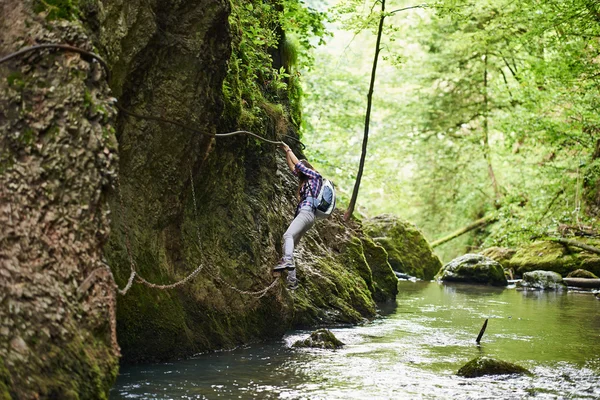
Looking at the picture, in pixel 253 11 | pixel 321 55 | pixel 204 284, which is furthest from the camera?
pixel 321 55

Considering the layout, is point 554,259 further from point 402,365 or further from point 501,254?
point 402,365

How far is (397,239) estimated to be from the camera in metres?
27.6

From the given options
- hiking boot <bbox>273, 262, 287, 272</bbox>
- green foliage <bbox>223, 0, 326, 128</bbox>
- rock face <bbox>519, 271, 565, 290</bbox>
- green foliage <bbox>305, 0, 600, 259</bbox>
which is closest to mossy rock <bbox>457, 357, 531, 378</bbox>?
hiking boot <bbox>273, 262, 287, 272</bbox>

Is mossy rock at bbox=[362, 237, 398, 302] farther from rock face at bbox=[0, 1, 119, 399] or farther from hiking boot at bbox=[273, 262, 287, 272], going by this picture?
rock face at bbox=[0, 1, 119, 399]

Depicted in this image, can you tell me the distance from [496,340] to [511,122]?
42.9ft

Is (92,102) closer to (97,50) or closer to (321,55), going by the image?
(97,50)

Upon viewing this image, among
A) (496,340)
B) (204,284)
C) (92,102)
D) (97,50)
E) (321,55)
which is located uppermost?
(321,55)

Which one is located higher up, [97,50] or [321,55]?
[321,55]

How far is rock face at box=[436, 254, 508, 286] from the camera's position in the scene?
24.6 m

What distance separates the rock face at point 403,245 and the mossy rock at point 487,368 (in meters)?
18.2

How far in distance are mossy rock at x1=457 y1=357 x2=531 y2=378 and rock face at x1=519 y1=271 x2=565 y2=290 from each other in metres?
15.0

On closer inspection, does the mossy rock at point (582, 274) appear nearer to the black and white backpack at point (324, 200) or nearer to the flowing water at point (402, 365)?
the flowing water at point (402, 365)

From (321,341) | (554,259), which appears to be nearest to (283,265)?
(321,341)

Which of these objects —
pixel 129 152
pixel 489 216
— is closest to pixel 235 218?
pixel 129 152
